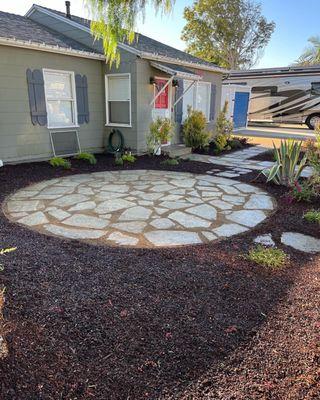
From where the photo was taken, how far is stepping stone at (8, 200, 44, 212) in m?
4.49

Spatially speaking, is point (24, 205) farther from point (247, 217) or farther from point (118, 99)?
point (118, 99)

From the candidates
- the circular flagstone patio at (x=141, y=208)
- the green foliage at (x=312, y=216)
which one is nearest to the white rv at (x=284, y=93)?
the circular flagstone patio at (x=141, y=208)

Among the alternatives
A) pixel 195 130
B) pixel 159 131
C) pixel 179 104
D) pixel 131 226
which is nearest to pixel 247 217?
pixel 131 226

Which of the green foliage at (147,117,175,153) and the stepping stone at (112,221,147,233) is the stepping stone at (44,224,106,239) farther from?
the green foliage at (147,117,175,153)

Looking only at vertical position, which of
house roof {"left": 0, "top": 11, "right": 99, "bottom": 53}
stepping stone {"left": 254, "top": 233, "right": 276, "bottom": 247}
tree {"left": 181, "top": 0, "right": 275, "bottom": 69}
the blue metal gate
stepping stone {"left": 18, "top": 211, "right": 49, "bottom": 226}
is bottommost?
stepping stone {"left": 18, "top": 211, "right": 49, "bottom": 226}

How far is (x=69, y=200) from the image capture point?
490 centimetres

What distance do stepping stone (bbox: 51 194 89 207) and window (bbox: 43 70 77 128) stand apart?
135 inches

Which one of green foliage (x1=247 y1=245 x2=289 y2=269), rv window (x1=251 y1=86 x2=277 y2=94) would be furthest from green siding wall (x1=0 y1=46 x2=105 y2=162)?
rv window (x1=251 y1=86 x2=277 y2=94)

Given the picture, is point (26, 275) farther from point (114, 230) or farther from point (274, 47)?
point (274, 47)

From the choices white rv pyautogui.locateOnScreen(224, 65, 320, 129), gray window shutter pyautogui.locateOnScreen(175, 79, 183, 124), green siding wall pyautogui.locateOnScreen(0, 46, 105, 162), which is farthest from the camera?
white rv pyautogui.locateOnScreen(224, 65, 320, 129)

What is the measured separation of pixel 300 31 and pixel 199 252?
25.3 metres

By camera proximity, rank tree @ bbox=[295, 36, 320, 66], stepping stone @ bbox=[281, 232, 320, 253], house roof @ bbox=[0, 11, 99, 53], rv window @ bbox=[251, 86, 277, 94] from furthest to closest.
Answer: tree @ bbox=[295, 36, 320, 66] → rv window @ bbox=[251, 86, 277, 94] → house roof @ bbox=[0, 11, 99, 53] → stepping stone @ bbox=[281, 232, 320, 253]

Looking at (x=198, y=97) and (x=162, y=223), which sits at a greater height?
(x=198, y=97)

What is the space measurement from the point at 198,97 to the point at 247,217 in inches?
299
